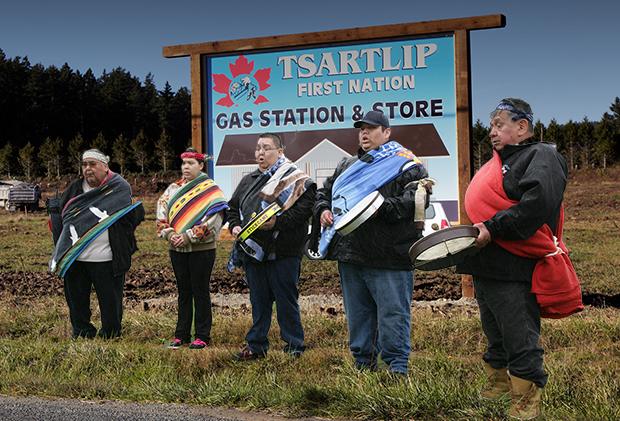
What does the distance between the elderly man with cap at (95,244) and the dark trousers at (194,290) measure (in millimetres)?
614

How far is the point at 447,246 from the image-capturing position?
292 centimetres

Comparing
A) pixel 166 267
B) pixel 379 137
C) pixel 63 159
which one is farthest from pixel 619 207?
pixel 63 159

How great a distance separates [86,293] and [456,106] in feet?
14.4

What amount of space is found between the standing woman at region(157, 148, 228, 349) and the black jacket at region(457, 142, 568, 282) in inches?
98.5

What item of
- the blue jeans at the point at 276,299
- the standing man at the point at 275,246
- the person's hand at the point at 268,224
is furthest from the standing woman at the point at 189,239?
the person's hand at the point at 268,224

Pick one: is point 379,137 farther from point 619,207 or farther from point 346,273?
point 619,207

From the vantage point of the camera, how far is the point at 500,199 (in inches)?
117

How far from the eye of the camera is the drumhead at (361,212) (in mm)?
3572

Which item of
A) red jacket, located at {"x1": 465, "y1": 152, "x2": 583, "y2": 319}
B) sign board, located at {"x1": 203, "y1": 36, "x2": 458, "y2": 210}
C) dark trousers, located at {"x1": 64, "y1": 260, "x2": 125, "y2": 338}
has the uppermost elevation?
sign board, located at {"x1": 203, "y1": 36, "x2": 458, "y2": 210}

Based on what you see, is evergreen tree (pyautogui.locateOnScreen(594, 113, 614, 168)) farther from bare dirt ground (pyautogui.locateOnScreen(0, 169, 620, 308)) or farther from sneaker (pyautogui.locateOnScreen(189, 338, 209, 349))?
sneaker (pyautogui.locateOnScreen(189, 338, 209, 349))

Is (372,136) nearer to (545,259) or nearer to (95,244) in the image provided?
(545,259)

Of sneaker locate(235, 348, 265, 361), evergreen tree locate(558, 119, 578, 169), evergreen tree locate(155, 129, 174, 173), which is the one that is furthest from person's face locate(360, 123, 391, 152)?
evergreen tree locate(155, 129, 174, 173)

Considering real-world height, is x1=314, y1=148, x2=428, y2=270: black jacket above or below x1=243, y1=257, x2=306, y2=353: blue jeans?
above

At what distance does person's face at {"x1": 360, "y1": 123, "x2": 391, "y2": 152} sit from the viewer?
150 inches
